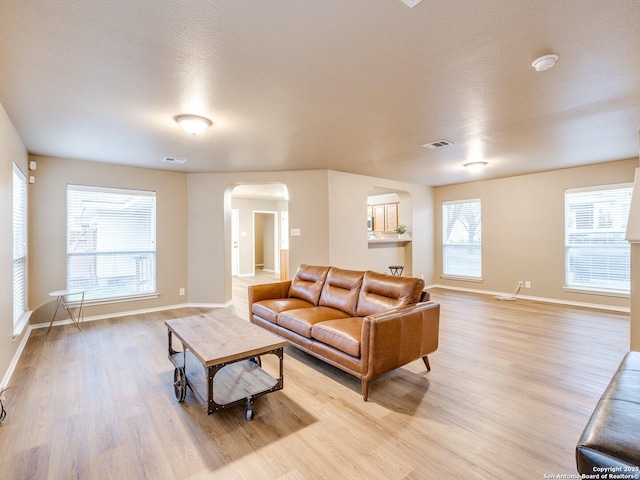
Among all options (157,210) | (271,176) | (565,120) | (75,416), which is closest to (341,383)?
(75,416)

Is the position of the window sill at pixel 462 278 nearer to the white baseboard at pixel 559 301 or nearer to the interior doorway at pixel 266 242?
the white baseboard at pixel 559 301

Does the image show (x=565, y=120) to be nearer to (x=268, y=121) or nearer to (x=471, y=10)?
(x=471, y=10)

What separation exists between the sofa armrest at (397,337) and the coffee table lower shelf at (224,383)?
67 centimetres

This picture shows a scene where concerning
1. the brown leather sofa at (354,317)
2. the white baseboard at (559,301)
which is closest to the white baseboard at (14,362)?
the brown leather sofa at (354,317)

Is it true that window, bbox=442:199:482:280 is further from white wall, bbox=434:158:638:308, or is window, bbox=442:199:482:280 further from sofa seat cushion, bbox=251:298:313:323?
sofa seat cushion, bbox=251:298:313:323

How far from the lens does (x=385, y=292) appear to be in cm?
311

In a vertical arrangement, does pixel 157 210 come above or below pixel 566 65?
below

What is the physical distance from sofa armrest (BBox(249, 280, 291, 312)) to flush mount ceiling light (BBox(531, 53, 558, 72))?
10.9ft

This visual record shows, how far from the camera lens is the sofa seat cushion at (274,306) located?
3545mm

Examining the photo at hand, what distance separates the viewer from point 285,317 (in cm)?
331

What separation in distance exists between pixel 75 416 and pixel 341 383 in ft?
6.50

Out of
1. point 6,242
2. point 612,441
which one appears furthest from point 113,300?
point 612,441

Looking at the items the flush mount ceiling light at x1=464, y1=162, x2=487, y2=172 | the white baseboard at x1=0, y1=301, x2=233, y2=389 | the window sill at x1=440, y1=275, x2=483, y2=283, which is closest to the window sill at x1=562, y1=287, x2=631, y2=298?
the window sill at x1=440, y1=275, x2=483, y2=283

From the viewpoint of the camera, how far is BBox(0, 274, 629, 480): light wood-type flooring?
69.0 inches
